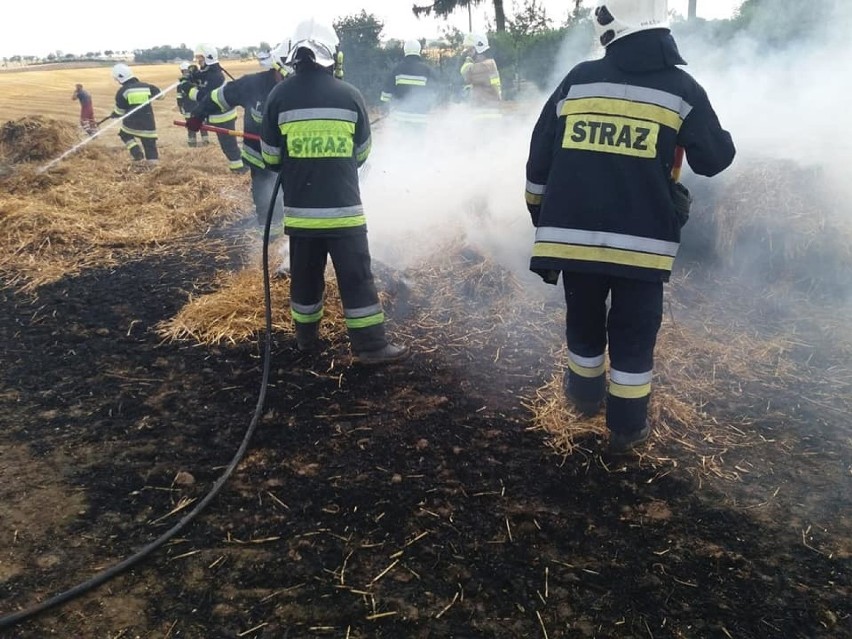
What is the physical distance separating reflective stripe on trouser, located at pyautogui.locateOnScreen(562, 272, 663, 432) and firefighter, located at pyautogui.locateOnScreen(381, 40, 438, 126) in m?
6.80

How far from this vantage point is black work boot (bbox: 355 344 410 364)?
168 inches

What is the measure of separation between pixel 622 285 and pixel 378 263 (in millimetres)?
2929

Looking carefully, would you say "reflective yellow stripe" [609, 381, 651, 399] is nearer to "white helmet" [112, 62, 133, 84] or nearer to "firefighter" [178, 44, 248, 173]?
"firefighter" [178, 44, 248, 173]

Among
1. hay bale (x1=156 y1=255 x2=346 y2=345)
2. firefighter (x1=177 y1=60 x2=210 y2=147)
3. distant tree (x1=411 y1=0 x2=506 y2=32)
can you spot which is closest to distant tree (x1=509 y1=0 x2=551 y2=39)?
distant tree (x1=411 y1=0 x2=506 y2=32)

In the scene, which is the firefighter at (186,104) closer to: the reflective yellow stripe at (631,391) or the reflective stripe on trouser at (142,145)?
the reflective stripe on trouser at (142,145)

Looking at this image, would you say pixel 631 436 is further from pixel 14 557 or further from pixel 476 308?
pixel 14 557

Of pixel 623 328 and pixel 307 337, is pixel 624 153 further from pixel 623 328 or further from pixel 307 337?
pixel 307 337

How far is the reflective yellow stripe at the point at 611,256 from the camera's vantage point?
2.91 metres

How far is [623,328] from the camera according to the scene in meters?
3.08

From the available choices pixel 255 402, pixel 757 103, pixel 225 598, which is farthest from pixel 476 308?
pixel 757 103

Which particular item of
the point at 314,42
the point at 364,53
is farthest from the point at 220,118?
the point at 364,53

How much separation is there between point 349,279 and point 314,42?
1.51 m

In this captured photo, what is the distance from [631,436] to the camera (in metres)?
3.22

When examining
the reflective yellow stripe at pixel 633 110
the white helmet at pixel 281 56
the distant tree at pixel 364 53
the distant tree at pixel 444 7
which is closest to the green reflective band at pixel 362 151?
the white helmet at pixel 281 56
